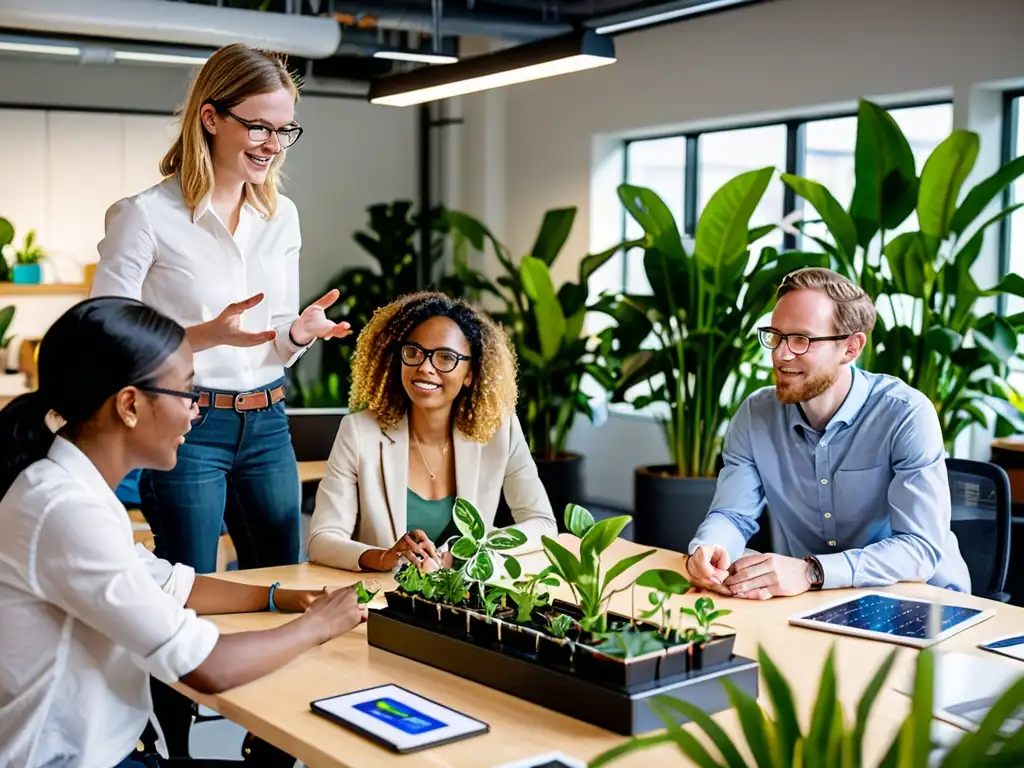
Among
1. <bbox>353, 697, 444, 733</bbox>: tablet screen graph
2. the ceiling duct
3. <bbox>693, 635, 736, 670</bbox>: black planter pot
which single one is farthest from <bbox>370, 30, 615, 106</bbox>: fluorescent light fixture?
<bbox>353, 697, 444, 733</bbox>: tablet screen graph

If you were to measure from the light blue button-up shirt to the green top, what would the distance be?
23.4 inches

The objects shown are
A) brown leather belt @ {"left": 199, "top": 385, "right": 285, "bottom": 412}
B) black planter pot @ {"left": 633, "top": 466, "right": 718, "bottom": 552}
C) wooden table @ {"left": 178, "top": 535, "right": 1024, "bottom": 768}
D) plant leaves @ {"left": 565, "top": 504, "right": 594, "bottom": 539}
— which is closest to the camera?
wooden table @ {"left": 178, "top": 535, "right": 1024, "bottom": 768}

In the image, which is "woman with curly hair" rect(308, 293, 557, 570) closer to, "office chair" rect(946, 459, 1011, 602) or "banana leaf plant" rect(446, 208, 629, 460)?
"office chair" rect(946, 459, 1011, 602)

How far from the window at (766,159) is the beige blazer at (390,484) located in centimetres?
356

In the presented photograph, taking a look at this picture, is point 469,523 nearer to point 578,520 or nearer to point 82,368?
point 578,520

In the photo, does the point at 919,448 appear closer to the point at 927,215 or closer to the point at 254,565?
the point at 254,565

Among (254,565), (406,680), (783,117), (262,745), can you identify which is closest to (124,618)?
(406,680)

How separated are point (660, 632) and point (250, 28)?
4388 millimetres

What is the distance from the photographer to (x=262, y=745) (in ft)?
7.17

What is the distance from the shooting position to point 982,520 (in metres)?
2.94

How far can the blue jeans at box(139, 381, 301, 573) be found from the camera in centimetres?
267

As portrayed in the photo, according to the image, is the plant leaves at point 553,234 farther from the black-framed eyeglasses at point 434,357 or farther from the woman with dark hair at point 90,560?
the woman with dark hair at point 90,560

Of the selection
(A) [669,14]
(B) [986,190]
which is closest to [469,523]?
(B) [986,190]

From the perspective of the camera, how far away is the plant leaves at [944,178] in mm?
4289
